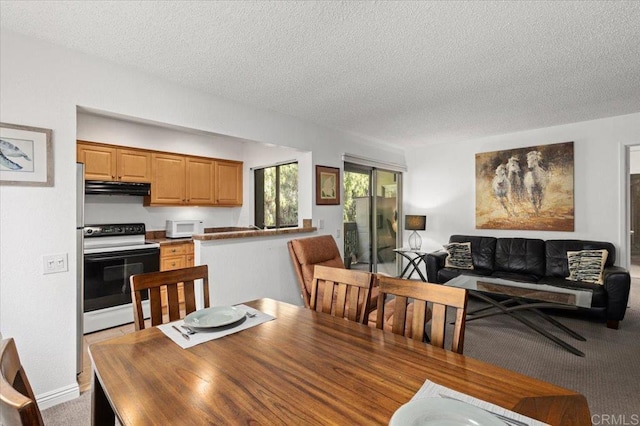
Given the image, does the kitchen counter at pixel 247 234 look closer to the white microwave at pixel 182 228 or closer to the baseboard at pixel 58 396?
the white microwave at pixel 182 228

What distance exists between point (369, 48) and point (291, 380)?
2111 mm

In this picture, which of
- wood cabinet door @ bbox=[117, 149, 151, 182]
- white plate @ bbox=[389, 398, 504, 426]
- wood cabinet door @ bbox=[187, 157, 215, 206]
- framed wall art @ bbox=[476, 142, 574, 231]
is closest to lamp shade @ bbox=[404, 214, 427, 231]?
framed wall art @ bbox=[476, 142, 574, 231]

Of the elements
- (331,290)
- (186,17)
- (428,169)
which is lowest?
(331,290)

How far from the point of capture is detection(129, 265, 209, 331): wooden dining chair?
1.58m

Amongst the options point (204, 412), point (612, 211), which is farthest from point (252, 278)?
point (612, 211)

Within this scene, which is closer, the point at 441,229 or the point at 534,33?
the point at 534,33

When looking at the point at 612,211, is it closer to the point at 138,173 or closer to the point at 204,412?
the point at 204,412

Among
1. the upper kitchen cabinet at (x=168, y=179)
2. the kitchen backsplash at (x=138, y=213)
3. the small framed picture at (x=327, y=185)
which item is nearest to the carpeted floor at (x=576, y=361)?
the small framed picture at (x=327, y=185)

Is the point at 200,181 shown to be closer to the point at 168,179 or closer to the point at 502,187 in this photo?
the point at 168,179

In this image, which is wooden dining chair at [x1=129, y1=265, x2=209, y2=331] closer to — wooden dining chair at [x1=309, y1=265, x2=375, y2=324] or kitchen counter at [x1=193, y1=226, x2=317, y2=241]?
wooden dining chair at [x1=309, y1=265, x2=375, y2=324]

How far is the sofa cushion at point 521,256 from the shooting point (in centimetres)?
416

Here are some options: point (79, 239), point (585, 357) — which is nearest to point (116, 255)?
point (79, 239)

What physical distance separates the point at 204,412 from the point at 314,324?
708 mm

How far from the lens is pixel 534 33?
2.01m
